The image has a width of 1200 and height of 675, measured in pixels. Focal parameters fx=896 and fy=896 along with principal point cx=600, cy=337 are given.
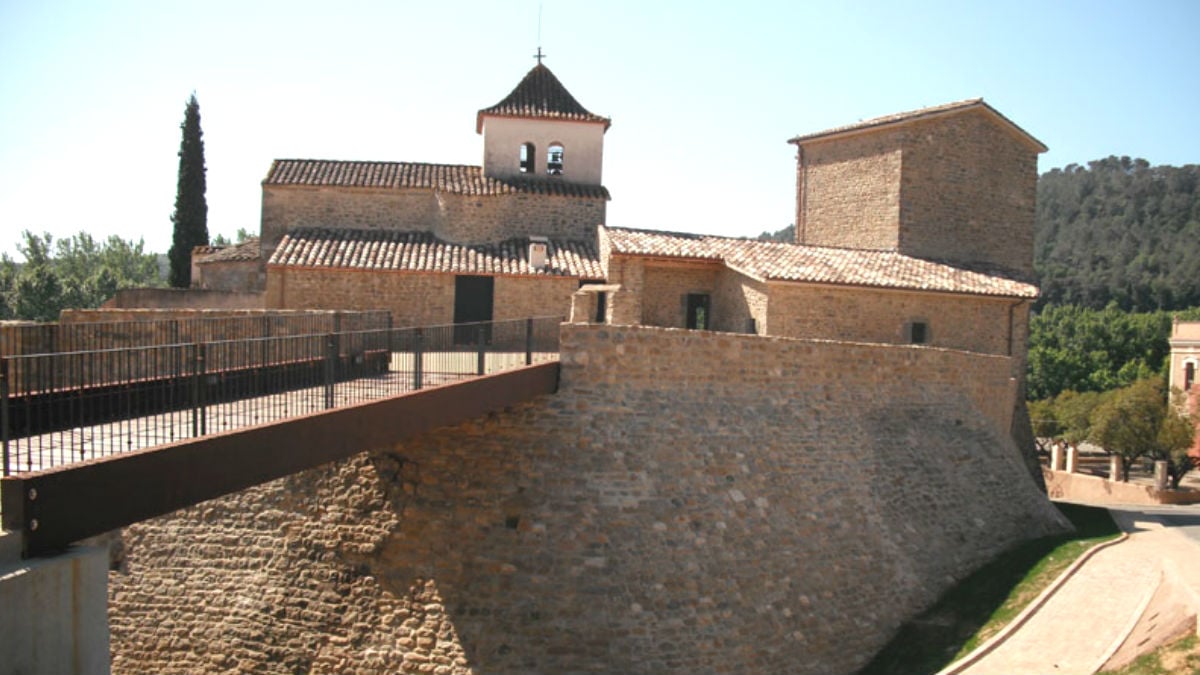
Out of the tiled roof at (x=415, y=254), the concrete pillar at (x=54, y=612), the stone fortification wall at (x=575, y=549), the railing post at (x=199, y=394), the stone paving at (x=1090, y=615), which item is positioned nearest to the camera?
the concrete pillar at (x=54, y=612)

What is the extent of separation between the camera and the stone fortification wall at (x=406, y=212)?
71.6 ft

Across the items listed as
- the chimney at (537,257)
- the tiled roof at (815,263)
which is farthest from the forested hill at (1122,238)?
the chimney at (537,257)

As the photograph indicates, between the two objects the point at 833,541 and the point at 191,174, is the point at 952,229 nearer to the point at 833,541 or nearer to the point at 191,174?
the point at 833,541

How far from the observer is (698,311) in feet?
69.7

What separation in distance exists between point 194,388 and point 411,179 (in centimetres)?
1557

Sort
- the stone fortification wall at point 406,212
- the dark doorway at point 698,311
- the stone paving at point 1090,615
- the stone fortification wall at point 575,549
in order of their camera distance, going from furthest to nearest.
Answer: the stone fortification wall at point 406,212, the dark doorway at point 698,311, the stone paving at point 1090,615, the stone fortification wall at point 575,549

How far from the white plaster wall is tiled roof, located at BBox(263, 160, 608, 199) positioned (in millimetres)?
507

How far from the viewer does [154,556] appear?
12484mm

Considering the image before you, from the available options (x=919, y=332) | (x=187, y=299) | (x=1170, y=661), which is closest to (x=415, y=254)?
(x=187, y=299)

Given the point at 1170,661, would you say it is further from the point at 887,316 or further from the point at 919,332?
the point at 919,332

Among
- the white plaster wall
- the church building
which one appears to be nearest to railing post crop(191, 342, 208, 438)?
the church building

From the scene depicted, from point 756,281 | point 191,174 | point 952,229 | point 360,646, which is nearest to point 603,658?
point 360,646

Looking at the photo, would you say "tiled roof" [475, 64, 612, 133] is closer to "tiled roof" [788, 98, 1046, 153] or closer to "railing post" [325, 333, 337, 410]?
"tiled roof" [788, 98, 1046, 153]

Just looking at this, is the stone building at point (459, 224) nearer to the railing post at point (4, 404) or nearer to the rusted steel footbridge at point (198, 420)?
the rusted steel footbridge at point (198, 420)
